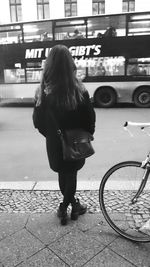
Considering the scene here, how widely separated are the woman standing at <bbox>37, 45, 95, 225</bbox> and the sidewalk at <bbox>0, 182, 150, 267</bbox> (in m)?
0.57

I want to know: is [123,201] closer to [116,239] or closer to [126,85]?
[116,239]

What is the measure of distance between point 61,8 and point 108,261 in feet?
85.3

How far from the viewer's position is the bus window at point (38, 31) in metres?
12.1

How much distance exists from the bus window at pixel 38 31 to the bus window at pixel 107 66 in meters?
2.22

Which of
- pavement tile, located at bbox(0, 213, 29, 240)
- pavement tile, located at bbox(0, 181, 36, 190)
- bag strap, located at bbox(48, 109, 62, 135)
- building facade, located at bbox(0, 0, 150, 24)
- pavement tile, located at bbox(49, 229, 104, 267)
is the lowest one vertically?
pavement tile, located at bbox(0, 181, 36, 190)

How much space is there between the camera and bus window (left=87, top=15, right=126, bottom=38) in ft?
37.3

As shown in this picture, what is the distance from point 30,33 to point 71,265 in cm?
1154

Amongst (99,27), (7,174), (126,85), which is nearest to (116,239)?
(7,174)

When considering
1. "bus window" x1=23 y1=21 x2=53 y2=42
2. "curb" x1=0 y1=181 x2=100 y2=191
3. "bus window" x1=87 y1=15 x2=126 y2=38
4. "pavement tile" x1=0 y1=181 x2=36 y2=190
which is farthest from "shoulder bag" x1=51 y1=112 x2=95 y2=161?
"bus window" x1=23 y1=21 x2=53 y2=42

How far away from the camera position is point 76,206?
3.10m

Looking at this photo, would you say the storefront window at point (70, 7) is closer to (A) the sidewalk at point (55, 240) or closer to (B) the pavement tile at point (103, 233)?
(A) the sidewalk at point (55, 240)

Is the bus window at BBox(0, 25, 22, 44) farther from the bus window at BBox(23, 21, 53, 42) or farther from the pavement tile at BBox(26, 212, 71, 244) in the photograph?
the pavement tile at BBox(26, 212, 71, 244)

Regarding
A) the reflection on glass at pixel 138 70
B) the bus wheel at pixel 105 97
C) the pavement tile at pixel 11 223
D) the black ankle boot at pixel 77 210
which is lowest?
the pavement tile at pixel 11 223

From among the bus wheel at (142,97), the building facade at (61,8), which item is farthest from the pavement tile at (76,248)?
the building facade at (61,8)
